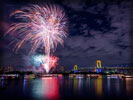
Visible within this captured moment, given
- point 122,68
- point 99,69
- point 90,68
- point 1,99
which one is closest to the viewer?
point 1,99

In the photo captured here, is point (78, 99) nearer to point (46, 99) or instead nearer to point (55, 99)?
point (55, 99)

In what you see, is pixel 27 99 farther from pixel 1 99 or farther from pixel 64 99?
pixel 64 99

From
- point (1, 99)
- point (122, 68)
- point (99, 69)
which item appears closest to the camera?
point (1, 99)

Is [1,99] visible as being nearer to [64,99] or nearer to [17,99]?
[17,99]

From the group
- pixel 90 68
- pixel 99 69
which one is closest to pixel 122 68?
pixel 99 69

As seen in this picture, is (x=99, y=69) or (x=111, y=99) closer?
(x=111, y=99)

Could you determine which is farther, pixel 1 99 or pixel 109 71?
pixel 109 71

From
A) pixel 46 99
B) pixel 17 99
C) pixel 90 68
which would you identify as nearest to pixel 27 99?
pixel 17 99

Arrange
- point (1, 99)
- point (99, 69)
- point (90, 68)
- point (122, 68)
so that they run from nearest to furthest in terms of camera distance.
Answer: point (1, 99), point (122, 68), point (99, 69), point (90, 68)
